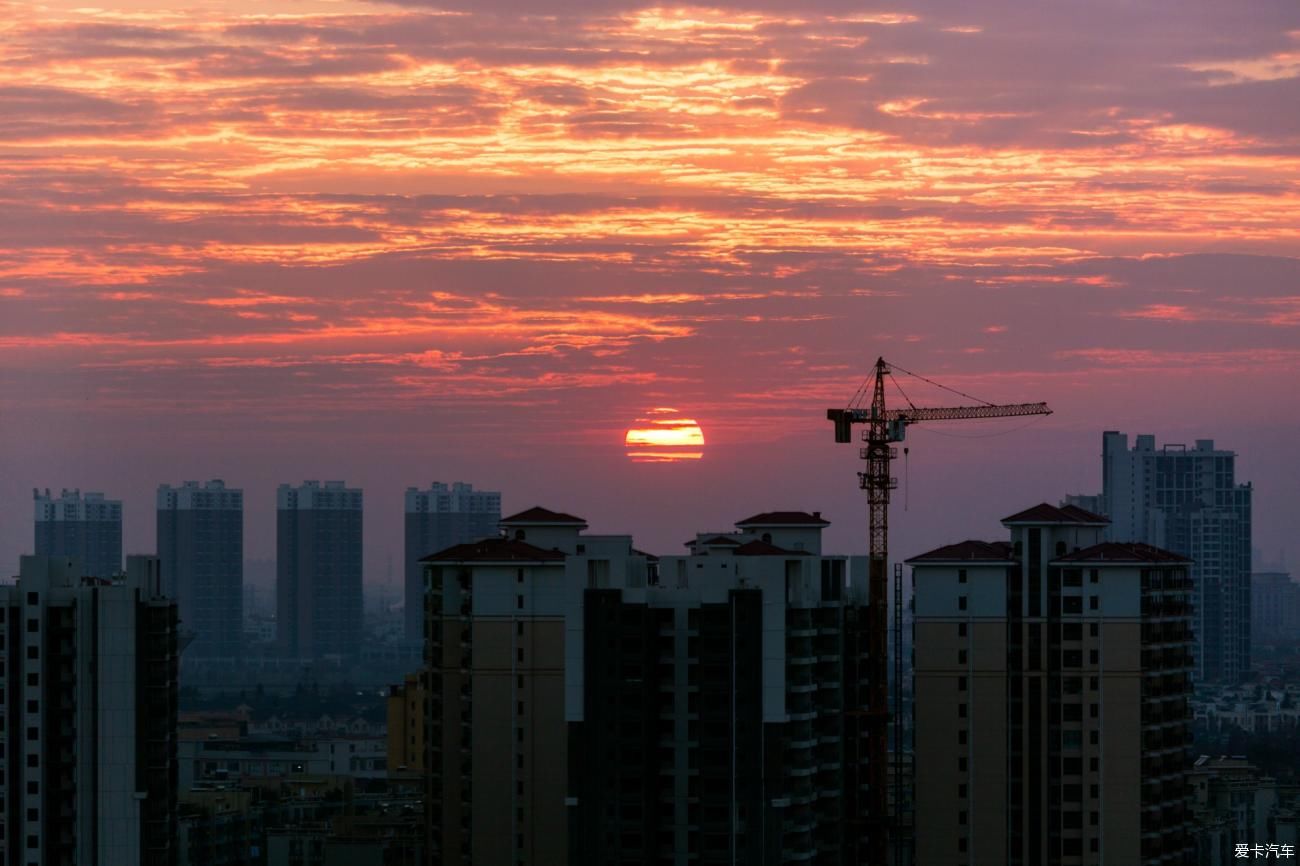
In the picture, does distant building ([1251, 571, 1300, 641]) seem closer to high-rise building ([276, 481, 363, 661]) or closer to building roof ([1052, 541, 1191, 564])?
high-rise building ([276, 481, 363, 661])

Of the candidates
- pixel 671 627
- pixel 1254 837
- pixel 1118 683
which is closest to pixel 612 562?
pixel 671 627

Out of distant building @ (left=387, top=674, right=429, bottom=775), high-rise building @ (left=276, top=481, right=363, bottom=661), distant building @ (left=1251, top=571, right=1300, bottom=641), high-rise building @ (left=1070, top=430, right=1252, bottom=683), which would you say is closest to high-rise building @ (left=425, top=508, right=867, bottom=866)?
distant building @ (left=387, top=674, right=429, bottom=775)

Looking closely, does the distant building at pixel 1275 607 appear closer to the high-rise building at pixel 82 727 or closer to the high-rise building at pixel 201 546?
the high-rise building at pixel 201 546

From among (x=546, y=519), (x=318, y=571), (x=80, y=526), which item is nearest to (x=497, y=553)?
(x=546, y=519)

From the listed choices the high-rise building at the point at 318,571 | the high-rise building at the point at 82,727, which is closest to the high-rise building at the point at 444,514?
the high-rise building at the point at 318,571

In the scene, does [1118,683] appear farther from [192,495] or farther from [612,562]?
[192,495]
